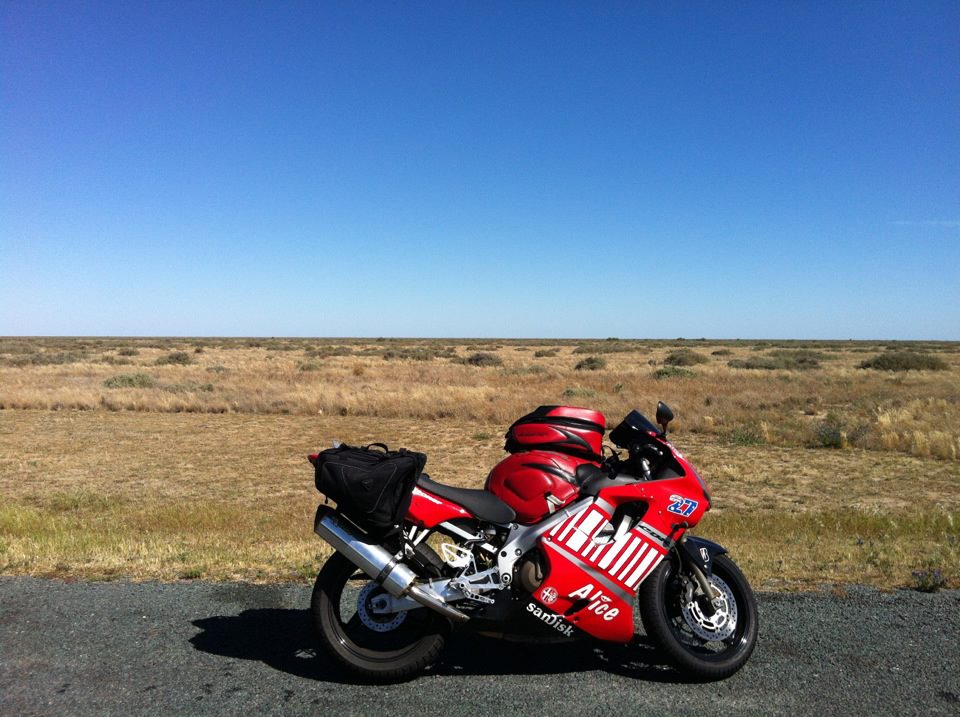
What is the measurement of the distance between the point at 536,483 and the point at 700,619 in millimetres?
1252

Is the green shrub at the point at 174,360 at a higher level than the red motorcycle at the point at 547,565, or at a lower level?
lower

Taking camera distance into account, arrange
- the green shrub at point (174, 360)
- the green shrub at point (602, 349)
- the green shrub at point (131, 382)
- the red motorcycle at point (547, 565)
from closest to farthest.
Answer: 1. the red motorcycle at point (547, 565)
2. the green shrub at point (131, 382)
3. the green shrub at point (174, 360)
4. the green shrub at point (602, 349)

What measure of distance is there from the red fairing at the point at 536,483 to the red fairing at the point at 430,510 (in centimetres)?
30

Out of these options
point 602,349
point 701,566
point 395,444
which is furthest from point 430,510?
point 602,349

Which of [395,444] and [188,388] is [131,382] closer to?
[188,388]

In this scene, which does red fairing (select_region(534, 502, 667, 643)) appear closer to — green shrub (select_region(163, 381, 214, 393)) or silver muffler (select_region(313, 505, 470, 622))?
silver muffler (select_region(313, 505, 470, 622))

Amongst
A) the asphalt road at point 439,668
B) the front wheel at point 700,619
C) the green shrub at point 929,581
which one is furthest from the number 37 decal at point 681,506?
the green shrub at point 929,581

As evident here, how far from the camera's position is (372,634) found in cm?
437

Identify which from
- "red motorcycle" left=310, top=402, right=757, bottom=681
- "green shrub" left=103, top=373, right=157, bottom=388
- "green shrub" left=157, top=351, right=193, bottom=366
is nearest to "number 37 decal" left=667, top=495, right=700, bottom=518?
"red motorcycle" left=310, top=402, right=757, bottom=681

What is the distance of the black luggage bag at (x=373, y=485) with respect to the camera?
388 centimetres

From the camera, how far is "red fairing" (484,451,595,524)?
4.14 metres

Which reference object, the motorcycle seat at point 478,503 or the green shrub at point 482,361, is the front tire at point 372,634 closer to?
the motorcycle seat at point 478,503

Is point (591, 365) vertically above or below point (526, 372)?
above

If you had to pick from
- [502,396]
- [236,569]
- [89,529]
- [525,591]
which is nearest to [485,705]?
[525,591]
